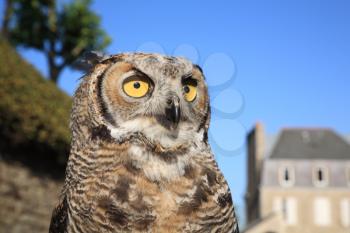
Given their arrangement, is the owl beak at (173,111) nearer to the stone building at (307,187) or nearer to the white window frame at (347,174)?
the stone building at (307,187)

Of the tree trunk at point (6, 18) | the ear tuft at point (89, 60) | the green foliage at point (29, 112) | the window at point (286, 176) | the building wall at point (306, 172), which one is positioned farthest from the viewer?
the window at point (286, 176)

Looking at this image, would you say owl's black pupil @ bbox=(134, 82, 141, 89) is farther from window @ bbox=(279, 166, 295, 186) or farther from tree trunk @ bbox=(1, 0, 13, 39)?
window @ bbox=(279, 166, 295, 186)

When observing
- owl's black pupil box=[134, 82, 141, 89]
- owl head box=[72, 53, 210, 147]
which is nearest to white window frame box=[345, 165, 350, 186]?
owl head box=[72, 53, 210, 147]

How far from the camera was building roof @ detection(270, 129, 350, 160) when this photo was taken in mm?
41406

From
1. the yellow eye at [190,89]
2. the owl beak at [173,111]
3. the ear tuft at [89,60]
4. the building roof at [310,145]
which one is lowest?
the building roof at [310,145]

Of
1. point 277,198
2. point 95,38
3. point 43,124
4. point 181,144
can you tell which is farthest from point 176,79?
point 277,198

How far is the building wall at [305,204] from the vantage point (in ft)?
131

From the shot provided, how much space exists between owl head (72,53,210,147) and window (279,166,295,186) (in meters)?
39.5

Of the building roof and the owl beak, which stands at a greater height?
the owl beak

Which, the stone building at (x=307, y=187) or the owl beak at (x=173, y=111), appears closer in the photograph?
the owl beak at (x=173, y=111)

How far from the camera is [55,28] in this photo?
78.3 feet

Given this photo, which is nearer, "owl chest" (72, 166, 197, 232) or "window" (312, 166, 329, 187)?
"owl chest" (72, 166, 197, 232)

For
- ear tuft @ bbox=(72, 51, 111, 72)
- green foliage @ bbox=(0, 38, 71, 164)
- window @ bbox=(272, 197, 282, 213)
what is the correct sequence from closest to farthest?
ear tuft @ bbox=(72, 51, 111, 72) → green foliage @ bbox=(0, 38, 71, 164) → window @ bbox=(272, 197, 282, 213)

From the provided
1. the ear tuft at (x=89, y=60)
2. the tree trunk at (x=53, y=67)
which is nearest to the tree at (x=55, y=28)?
the tree trunk at (x=53, y=67)
